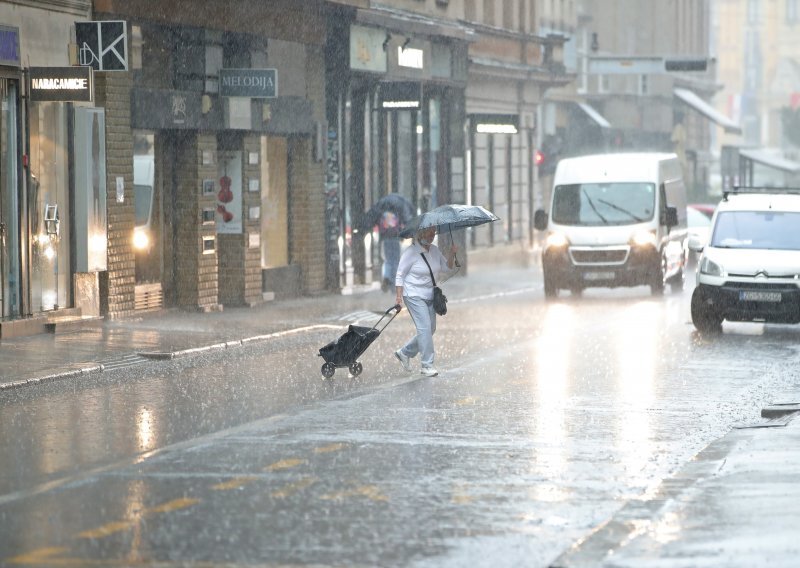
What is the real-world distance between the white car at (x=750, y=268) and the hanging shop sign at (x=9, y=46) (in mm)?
8437

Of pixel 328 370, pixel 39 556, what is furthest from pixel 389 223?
pixel 39 556

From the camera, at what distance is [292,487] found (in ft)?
34.9

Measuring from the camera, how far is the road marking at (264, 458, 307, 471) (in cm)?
1140

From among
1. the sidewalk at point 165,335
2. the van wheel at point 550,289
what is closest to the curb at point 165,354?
the sidewalk at point 165,335

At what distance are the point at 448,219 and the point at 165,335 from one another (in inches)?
196

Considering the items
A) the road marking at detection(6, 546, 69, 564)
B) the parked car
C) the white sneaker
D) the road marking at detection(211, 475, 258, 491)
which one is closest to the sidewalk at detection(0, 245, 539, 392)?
the white sneaker

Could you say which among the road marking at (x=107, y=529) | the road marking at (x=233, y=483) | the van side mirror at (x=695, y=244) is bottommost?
the road marking at (x=107, y=529)

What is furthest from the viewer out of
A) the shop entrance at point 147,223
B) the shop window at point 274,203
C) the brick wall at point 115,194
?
the shop window at point 274,203

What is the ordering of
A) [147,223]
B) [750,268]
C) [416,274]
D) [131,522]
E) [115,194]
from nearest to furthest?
[131,522], [416,274], [750,268], [115,194], [147,223]

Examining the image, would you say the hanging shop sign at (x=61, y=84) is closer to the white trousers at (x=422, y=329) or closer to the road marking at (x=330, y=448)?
the white trousers at (x=422, y=329)

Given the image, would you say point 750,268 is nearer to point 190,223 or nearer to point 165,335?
point 165,335

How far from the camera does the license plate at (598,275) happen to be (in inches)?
1184

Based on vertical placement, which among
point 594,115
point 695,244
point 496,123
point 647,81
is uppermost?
point 647,81

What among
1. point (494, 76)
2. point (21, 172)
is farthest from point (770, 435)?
point (494, 76)
